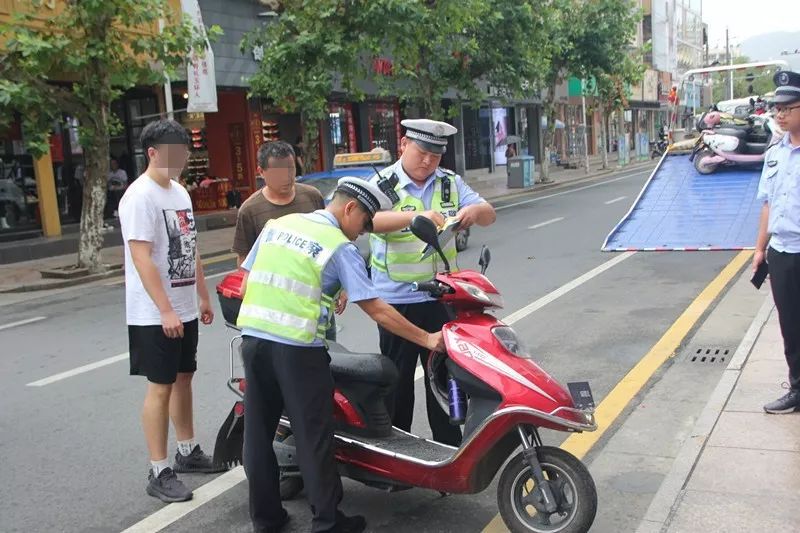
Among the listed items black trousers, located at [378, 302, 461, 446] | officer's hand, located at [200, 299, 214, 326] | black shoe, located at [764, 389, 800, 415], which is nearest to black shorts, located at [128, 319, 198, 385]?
officer's hand, located at [200, 299, 214, 326]

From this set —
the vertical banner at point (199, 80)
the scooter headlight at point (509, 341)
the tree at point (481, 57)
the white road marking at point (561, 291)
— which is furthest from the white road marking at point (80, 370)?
the tree at point (481, 57)

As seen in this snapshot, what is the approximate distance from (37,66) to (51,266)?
419cm

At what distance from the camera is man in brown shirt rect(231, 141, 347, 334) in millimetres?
4898

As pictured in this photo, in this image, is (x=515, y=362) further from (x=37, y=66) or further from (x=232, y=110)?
(x=232, y=110)

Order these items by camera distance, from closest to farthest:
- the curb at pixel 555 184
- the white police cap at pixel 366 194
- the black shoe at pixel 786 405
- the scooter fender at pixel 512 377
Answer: the scooter fender at pixel 512 377
the white police cap at pixel 366 194
the black shoe at pixel 786 405
the curb at pixel 555 184

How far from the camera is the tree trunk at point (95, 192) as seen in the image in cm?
1271

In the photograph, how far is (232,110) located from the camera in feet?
76.4

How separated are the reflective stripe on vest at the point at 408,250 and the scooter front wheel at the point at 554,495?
112 centimetres

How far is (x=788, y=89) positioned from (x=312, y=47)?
12561 mm

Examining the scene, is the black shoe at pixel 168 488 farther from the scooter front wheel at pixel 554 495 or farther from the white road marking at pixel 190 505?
the scooter front wheel at pixel 554 495

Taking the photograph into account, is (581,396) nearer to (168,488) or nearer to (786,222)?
(786,222)

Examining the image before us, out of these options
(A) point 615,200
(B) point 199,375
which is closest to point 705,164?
(B) point 199,375

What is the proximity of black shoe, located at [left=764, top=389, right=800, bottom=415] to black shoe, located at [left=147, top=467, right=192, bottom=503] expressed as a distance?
3438 millimetres

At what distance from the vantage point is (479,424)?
11.2 feet
